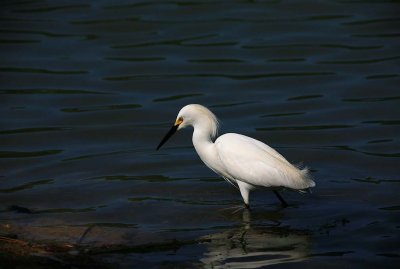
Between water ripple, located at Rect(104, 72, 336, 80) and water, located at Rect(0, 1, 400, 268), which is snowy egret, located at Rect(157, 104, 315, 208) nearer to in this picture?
water, located at Rect(0, 1, 400, 268)

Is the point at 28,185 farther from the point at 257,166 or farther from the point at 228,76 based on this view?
the point at 228,76

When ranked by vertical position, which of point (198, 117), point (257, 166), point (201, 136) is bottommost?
point (257, 166)

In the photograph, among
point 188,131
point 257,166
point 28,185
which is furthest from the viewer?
point 188,131

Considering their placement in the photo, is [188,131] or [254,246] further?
[188,131]

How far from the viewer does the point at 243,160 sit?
27.0 feet

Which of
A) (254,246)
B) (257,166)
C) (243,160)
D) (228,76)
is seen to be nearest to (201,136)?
(243,160)

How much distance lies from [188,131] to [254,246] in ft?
14.5

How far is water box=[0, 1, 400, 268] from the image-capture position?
24.3 feet

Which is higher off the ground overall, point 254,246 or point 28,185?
point 254,246

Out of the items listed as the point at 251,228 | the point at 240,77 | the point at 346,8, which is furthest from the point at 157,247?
the point at 346,8

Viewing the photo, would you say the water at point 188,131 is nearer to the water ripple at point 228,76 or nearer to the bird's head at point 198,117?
the water ripple at point 228,76

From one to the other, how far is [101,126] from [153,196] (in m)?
2.87

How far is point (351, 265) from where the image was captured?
6.65 m

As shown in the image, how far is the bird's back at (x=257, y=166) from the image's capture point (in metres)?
8.12
